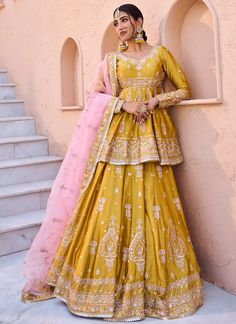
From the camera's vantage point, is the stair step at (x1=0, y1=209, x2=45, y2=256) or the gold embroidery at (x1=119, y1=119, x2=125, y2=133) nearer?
the gold embroidery at (x1=119, y1=119, x2=125, y2=133)

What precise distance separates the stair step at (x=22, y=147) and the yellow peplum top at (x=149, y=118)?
1.85 m

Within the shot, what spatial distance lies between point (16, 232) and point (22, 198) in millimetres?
395

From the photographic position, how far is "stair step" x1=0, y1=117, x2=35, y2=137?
3.82 metres

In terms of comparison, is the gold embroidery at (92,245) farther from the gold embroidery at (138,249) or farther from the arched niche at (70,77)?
the arched niche at (70,77)

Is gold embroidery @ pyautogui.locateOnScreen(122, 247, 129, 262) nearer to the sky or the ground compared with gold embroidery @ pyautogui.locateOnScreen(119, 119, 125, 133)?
nearer to the ground

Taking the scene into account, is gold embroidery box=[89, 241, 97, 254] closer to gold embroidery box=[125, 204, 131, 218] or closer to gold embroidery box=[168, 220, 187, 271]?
gold embroidery box=[125, 204, 131, 218]

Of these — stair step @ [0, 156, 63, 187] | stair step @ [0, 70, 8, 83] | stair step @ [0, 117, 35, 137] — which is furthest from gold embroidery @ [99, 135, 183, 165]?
stair step @ [0, 70, 8, 83]

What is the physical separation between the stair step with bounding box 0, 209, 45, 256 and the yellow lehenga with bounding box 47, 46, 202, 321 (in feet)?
2.76

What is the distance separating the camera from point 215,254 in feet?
6.77

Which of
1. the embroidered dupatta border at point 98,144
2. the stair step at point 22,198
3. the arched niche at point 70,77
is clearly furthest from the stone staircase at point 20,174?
the embroidered dupatta border at point 98,144

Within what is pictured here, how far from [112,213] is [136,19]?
1143 millimetres

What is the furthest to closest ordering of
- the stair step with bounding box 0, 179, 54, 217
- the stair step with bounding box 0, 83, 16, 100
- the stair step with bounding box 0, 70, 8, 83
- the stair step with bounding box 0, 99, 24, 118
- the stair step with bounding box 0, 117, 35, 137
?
the stair step with bounding box 0, 70, 8, 83 < the stair step with bounding box 0, 83, 16, 100 < the stair step with bounding box 0, 99, 24, 118 < the stair step with bounding box 0, 117, 35, 137 < the stair step with bounding box 0, 179, 54, 217

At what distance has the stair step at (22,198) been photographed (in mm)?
2934

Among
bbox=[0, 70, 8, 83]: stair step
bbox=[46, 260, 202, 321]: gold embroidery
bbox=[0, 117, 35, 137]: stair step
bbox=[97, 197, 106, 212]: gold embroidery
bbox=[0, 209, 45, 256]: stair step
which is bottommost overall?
bbox=[46, 260, 202, 321]: gold embroidery
